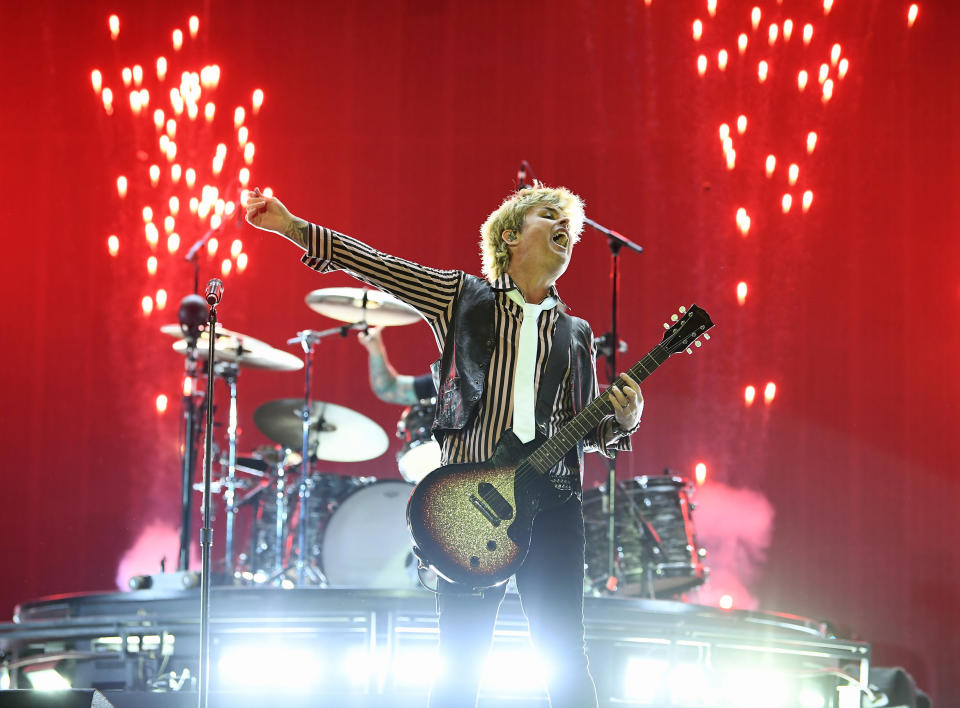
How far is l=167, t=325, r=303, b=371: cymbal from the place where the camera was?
18.9 ft

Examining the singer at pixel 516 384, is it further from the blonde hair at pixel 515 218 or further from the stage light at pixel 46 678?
the stage light at pixel 46 678

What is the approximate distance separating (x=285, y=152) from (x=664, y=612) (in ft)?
14.5

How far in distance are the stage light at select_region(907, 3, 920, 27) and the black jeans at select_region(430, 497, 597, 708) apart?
18.9 ft

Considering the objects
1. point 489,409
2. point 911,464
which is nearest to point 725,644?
point 489,409

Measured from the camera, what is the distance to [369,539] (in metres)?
6.28

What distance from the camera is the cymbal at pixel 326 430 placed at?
6.21 meters

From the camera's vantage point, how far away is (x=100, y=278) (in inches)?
268

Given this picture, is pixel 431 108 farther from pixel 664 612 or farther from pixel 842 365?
pixel 664 612

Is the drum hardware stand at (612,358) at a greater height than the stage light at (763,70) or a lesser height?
lesser

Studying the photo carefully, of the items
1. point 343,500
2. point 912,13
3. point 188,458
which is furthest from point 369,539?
point 912,13

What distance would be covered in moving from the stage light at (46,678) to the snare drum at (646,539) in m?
2.85

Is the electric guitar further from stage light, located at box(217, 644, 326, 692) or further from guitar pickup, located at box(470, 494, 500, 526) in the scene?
stage light, located at box(217, 644, 326, 692)

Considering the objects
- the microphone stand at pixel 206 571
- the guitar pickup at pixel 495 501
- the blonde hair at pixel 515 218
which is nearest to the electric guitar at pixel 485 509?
the guitar pickup at pixel 495 501

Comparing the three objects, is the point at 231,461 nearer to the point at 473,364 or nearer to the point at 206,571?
the point at 206,571
